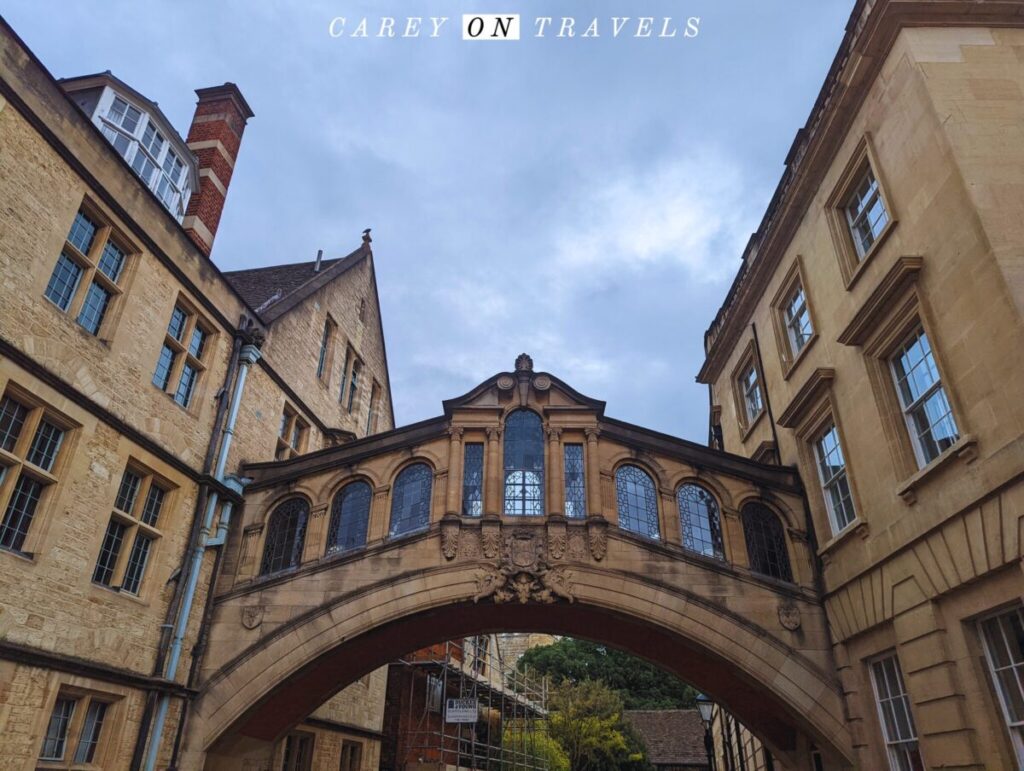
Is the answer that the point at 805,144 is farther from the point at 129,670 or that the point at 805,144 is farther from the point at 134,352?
the point at 129,670

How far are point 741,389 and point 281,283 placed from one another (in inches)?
509

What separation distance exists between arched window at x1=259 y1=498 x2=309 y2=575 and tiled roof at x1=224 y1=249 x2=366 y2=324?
169 inches

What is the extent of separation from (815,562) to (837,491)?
1.35 meters

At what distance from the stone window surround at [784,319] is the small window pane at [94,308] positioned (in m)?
11.9

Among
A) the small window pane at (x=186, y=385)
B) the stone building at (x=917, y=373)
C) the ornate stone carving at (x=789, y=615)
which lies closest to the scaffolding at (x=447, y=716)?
the ornate stone carving at (x=789, y=615)

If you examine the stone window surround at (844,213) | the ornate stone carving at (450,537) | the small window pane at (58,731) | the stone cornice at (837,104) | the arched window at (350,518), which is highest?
the stone cornice at (837,104)

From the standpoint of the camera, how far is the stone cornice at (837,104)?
1020 cm

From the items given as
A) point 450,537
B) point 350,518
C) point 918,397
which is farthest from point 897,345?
point 350,518

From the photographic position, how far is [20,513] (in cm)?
931

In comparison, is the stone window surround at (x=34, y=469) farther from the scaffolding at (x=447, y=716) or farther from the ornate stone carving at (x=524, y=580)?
the scaffolding at (x=447, y=716)

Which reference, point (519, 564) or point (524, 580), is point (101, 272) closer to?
point (519, 564)

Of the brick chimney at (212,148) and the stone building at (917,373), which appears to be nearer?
the stone building at (917,373)

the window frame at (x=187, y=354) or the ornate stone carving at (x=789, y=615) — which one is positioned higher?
the window frame at (x=187, y=354)

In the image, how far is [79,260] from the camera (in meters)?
10.6
